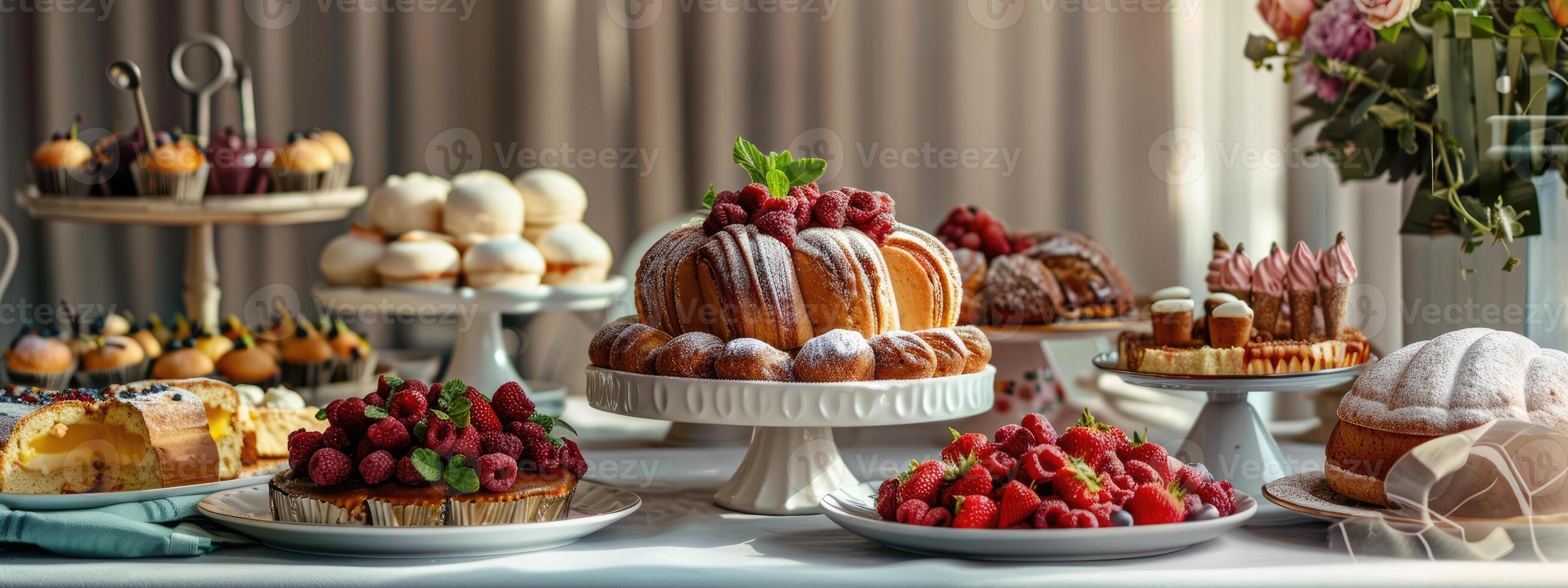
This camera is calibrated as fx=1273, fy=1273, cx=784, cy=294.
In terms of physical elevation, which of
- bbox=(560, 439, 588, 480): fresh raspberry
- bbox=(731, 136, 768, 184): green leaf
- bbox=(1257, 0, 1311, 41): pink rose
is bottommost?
bbox=(560, 439, 588, 480): fresh raspberry

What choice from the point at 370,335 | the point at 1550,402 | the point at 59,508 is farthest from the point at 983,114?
the point at 59,508

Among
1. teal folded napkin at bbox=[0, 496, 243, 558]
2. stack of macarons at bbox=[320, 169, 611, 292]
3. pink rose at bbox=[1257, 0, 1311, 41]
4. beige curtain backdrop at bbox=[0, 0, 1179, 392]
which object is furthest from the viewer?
beige curtain backdrop at bbox=[0, 0, 1179, 392]

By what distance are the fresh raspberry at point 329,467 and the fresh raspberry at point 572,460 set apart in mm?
218

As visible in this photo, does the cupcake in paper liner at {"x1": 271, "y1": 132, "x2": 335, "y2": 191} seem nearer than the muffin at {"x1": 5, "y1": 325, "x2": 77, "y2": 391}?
No

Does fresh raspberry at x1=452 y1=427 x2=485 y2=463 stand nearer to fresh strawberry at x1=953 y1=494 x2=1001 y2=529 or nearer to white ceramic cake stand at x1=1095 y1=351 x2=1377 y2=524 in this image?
fresh strawberry at x1=953 y1=494 x2=1001 y2=529

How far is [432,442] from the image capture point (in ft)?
4.25

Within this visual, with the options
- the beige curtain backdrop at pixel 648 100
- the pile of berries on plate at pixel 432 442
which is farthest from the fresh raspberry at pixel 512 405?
the beige curtain backdrop at pixel 648 100

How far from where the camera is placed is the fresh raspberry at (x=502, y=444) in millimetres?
1318

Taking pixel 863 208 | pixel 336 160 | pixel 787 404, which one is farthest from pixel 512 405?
pixel 336 160

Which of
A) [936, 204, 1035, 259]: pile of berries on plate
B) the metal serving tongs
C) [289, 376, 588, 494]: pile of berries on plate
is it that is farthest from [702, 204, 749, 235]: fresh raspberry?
the metal serving tongs

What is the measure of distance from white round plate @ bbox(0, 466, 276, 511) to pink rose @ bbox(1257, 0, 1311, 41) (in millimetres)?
1604

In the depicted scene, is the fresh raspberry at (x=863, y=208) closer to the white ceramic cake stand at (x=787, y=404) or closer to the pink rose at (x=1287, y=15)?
the white ceramic cake stand at (x=787, y=404)

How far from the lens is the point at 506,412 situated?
1380 millimetres

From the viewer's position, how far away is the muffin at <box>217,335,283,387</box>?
7.32 ft
